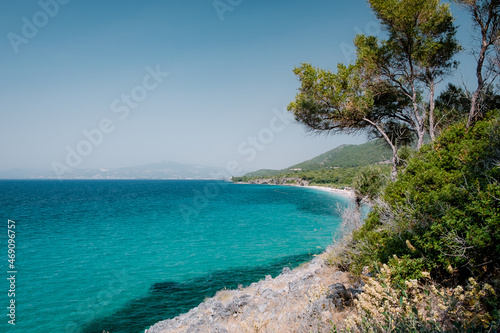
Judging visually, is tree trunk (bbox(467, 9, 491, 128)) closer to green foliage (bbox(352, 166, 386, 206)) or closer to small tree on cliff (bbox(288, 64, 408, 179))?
small tree on cliff (bbox(288, 64, 408, 179))

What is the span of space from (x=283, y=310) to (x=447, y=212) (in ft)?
16.8

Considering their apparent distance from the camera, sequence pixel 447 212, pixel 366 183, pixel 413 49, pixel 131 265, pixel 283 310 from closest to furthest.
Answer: pixel 447 212
pixel 283 310
pixel 413 49
pixel 366 183
pixel 131 265

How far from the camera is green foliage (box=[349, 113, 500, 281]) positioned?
4.60 meters

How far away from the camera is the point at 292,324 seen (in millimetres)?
5730

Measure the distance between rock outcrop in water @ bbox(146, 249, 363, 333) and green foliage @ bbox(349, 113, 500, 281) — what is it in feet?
5.26

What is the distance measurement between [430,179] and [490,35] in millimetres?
6172

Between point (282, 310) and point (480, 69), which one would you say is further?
point (480, 69)

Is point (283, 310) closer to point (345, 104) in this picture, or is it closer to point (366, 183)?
point (345, 104)

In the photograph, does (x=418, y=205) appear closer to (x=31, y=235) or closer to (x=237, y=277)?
(x=237, y=277)

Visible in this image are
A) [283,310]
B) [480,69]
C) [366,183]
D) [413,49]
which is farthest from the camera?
[366,183]

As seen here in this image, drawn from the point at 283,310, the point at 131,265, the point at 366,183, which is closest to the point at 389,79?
the point at 366,183

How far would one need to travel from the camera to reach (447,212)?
508 cm

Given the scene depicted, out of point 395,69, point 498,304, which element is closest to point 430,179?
point 498,304

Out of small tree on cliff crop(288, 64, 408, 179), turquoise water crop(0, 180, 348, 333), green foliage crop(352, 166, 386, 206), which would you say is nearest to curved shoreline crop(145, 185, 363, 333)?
turquoise water crop(0, 180, 348, 333)
